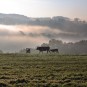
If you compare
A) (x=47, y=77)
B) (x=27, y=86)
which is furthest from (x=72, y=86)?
(x=47, y=77)

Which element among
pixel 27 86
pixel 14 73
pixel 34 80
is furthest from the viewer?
pixel 14 73

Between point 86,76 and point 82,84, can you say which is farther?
point 86,76

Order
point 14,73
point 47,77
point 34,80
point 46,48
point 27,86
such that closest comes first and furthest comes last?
point 27,86 < point 34,80 < point 47,77 < point 14,73 < point 46,48

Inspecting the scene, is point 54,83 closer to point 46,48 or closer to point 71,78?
point 71,78

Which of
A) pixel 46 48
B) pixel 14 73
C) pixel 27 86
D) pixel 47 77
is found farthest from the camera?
pixel 46 48

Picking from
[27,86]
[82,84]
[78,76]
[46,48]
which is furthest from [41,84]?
[46,48]

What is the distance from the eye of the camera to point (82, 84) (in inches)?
1206

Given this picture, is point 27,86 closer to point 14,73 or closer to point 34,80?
point 34,80

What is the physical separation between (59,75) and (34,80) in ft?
15.9

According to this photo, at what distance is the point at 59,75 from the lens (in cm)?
3712

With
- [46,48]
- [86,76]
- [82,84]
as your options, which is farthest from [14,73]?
[46,48]

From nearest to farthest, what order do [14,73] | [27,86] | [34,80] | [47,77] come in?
[27,86] < [34,80] < [47,77] < [14,73]

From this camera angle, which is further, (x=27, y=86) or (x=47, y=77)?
(x=47, y=77)

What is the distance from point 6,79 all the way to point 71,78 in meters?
5.90
